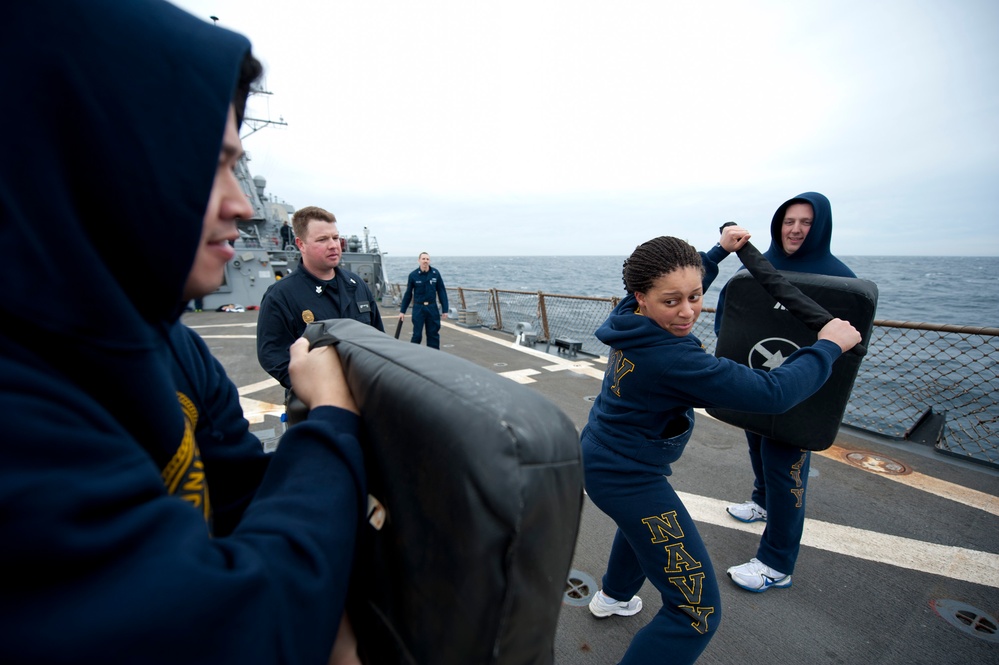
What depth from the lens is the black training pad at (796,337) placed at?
6.58 ft

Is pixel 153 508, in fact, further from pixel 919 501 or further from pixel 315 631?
pixel 919 501

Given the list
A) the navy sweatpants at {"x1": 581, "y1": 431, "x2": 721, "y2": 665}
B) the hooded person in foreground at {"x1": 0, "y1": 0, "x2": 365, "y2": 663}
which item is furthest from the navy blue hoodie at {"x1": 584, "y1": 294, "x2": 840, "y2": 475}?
the hooded person in foreground at {"x1": 0, "y1": 0, "x2": 365, "y2": 663}

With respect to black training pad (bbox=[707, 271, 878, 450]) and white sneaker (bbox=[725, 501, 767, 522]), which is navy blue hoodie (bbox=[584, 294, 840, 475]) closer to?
black training pad (bbox=[707, 271, 878, 450])

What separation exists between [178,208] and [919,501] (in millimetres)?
4815

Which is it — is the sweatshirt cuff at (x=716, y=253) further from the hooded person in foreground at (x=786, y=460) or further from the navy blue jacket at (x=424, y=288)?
the navy blue jacket at (x=424, y=288)

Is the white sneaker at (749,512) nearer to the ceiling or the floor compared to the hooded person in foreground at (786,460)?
nearer to the floor

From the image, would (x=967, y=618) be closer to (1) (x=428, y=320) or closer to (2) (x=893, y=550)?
(2) (x=893, y=550)

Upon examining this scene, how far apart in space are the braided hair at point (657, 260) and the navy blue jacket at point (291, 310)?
2314 millimetres

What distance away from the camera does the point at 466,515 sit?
2.00ft

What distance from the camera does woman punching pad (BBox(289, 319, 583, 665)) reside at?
1.96 ft

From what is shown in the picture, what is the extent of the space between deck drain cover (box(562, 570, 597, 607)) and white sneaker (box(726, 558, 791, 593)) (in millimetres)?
863

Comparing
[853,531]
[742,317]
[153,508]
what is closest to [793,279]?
[742,317]

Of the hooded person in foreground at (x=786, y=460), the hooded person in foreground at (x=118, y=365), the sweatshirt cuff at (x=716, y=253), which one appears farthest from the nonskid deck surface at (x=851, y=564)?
the hooded person in foreground at (x=118, y=365)

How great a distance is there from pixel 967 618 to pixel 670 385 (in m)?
2.26
